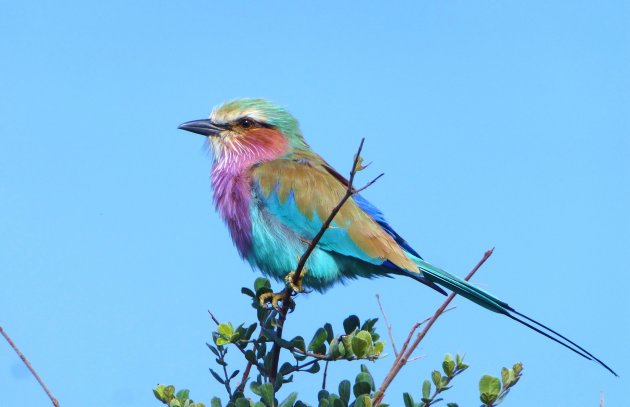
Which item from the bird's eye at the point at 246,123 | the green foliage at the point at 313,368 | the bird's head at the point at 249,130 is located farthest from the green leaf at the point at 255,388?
the bird's eye at the point at 246,123

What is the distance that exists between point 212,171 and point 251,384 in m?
2.45

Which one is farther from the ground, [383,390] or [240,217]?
[240,217]

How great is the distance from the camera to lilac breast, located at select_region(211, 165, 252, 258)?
4871 millimetres

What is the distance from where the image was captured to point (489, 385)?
3074mm

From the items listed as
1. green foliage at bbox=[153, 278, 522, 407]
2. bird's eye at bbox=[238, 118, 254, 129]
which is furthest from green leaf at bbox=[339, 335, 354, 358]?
bird's eye at bbox=[238, 118, 254, 129]

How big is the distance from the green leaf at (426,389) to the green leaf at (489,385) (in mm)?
223

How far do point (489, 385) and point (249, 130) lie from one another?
291cm

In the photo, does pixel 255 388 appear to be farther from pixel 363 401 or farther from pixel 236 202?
pixel 236 202

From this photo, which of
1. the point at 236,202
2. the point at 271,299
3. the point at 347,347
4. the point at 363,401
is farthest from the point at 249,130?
the point at 363,401

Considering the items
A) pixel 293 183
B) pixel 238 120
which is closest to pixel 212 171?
pixel 238 120

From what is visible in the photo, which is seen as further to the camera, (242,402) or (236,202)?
(236,202)

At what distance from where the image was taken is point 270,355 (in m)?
3.38

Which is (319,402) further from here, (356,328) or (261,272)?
(261,272)

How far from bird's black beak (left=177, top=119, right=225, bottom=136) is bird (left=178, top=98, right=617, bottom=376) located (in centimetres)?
29
